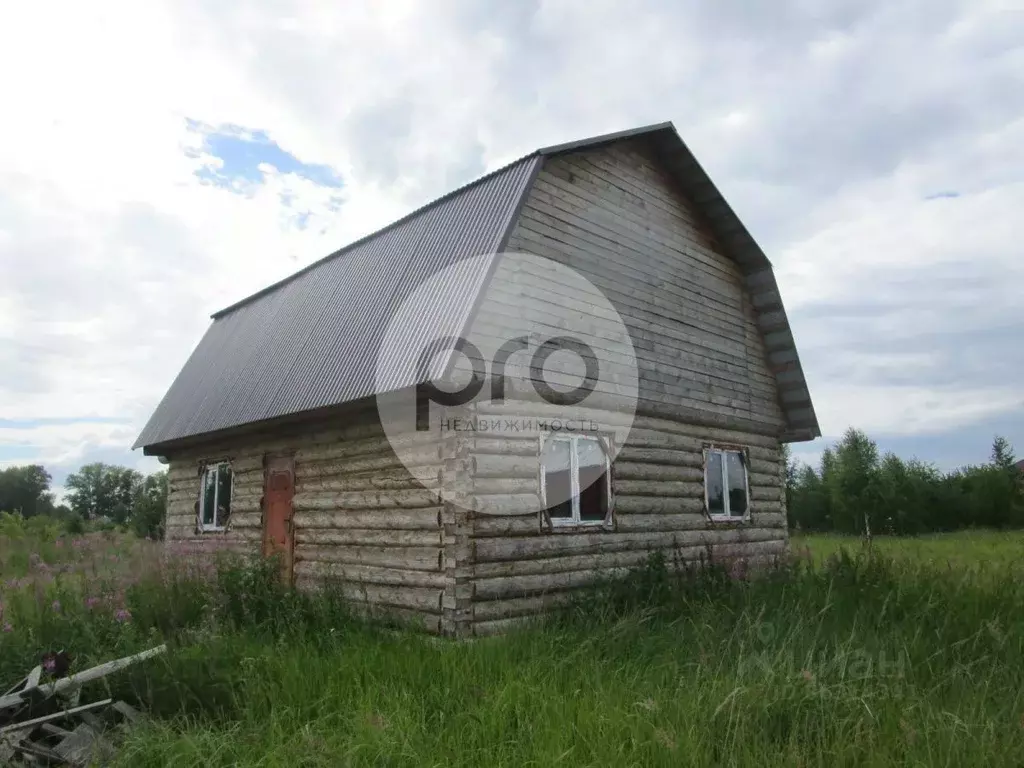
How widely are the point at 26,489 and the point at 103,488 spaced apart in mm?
7255

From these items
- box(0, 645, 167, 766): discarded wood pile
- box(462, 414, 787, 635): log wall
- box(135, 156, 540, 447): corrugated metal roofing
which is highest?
box(135, 156, 540, 447): corrugated metal roofing

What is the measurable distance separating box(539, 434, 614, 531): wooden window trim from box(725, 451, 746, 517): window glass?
3.54 meters

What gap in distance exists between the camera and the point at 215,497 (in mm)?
14305

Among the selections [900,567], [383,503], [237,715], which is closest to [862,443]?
[900,567]

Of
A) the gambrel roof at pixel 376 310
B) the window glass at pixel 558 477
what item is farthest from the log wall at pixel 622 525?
the gambrel roof at pixel 376 310

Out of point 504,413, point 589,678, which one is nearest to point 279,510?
point 504,413

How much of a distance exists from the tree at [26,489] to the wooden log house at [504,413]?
66.1 metres

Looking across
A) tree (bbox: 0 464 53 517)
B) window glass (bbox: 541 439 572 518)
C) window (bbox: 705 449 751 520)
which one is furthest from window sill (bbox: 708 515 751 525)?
tree (bbox: 0 464 53 517)

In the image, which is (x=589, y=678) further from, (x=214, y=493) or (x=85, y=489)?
(x=85, y=489)

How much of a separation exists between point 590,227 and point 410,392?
398cm

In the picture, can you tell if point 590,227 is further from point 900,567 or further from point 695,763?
point 695,763

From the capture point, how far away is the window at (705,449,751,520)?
41.1ft

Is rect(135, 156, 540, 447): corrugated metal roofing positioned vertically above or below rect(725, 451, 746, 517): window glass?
above

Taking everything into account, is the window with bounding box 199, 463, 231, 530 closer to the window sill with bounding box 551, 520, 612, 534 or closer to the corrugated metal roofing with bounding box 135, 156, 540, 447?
the corrugated metal roofing with bounding box 135, 156, 540, 447
